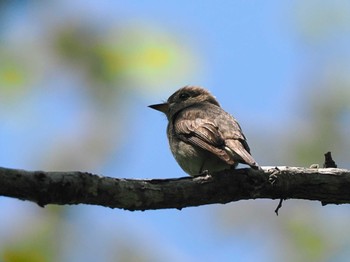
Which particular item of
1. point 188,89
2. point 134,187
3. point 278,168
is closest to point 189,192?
point 134,187

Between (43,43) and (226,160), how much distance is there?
2.28m

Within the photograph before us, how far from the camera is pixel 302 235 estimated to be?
19.5 feet

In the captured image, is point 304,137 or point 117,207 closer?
point 117,207

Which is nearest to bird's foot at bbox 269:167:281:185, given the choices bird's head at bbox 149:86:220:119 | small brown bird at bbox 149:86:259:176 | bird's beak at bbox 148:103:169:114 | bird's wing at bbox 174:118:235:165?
small brown bird at bbox 149:86:259:176

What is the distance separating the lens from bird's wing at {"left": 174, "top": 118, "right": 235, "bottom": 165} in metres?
6.14

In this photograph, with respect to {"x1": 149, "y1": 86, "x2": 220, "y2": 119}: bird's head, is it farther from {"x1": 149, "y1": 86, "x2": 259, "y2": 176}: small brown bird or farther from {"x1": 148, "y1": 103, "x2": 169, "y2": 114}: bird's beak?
{"x1": 149, "y1": 86, "x2": 259, "y2": 176}: small brown bird

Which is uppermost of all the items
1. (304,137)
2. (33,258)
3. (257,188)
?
(304,137)

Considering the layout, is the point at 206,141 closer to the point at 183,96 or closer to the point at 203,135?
the point at 203,135

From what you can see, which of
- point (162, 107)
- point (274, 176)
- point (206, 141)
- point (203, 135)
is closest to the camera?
point (274, 176)

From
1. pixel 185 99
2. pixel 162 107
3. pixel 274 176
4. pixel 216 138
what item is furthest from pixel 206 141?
pixel 185 99

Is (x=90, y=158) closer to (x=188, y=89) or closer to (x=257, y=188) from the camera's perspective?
(x=257, y=188)

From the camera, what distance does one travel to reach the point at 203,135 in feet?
21.5

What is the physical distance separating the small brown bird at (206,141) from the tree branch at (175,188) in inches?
14.7

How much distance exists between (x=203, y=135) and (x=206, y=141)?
0.47ft
